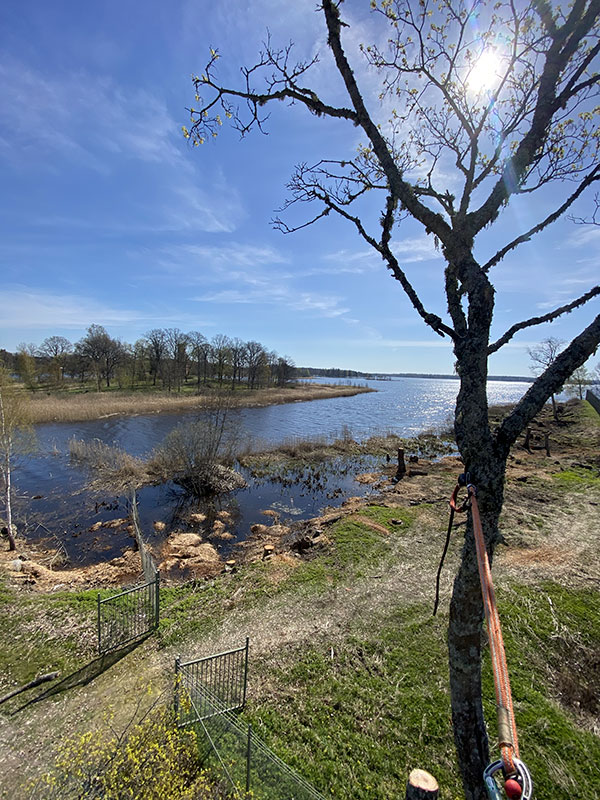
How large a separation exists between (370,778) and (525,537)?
9.09 meters

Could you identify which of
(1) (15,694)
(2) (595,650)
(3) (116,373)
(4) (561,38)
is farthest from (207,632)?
(3) (116,373)

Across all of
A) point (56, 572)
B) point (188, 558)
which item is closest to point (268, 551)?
point (188, 558)

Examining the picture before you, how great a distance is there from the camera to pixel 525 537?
36.1 feet

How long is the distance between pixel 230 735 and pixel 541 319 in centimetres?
605

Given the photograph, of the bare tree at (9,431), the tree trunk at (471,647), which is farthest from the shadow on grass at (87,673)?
the bare tree at (9,431)

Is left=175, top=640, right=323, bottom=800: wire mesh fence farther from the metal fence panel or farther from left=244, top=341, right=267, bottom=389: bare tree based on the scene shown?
left=244, top=341, right=267, bottom=389: bare tree

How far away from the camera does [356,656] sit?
247 inches

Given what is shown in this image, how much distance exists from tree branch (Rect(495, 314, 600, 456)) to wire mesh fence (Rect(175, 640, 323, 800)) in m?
3.95

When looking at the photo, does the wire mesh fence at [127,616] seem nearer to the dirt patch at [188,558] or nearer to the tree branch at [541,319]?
the dirt patch at [188,558]

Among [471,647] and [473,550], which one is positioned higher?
[473,550]

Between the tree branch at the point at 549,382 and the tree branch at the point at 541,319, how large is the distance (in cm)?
39

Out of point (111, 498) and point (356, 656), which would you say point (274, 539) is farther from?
point (111, 498)

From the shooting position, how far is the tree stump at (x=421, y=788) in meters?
2.30

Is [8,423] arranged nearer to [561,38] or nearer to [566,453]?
[561,38]
